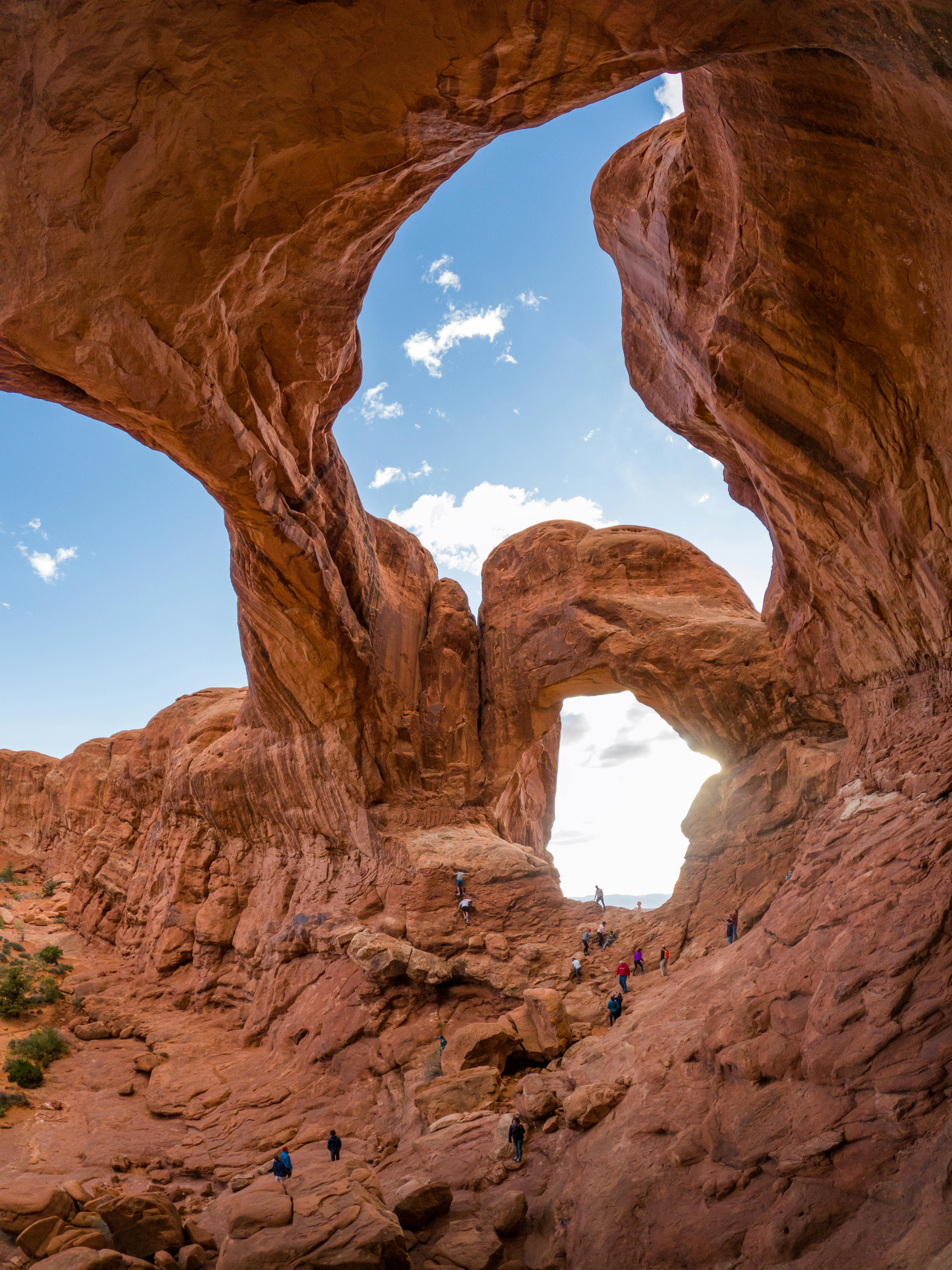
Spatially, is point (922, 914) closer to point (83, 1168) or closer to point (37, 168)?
point (37, 168)

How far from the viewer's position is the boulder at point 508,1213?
8.91 meters

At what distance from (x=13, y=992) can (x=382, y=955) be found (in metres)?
12.5

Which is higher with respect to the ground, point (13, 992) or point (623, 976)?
point (13, 992)

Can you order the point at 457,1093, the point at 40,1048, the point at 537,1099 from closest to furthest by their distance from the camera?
the point at 537,1099 < the point at 457,1093 < the point at 40,1048

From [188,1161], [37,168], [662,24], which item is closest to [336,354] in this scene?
[37,168]

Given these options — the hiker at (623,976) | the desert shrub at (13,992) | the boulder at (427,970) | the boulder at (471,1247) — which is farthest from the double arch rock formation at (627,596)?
the desert shrub at (13,992)

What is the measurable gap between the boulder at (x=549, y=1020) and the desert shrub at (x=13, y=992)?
1521cm

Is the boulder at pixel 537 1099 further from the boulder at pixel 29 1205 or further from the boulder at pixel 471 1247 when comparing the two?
the boulder at pixel 29 1205

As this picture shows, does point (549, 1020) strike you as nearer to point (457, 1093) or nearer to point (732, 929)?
point (457, 1093)

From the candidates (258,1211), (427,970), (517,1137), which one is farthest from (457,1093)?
(258,1211)

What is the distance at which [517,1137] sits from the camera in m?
10.3

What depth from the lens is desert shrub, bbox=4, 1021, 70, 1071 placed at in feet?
55.0

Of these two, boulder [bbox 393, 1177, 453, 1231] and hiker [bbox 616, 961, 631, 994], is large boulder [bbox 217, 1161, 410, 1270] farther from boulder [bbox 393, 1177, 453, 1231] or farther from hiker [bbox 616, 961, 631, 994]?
hiker [bbox 616, 961, 631, 994]

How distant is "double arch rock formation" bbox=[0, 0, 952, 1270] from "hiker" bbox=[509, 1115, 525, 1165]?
24.0 inches
